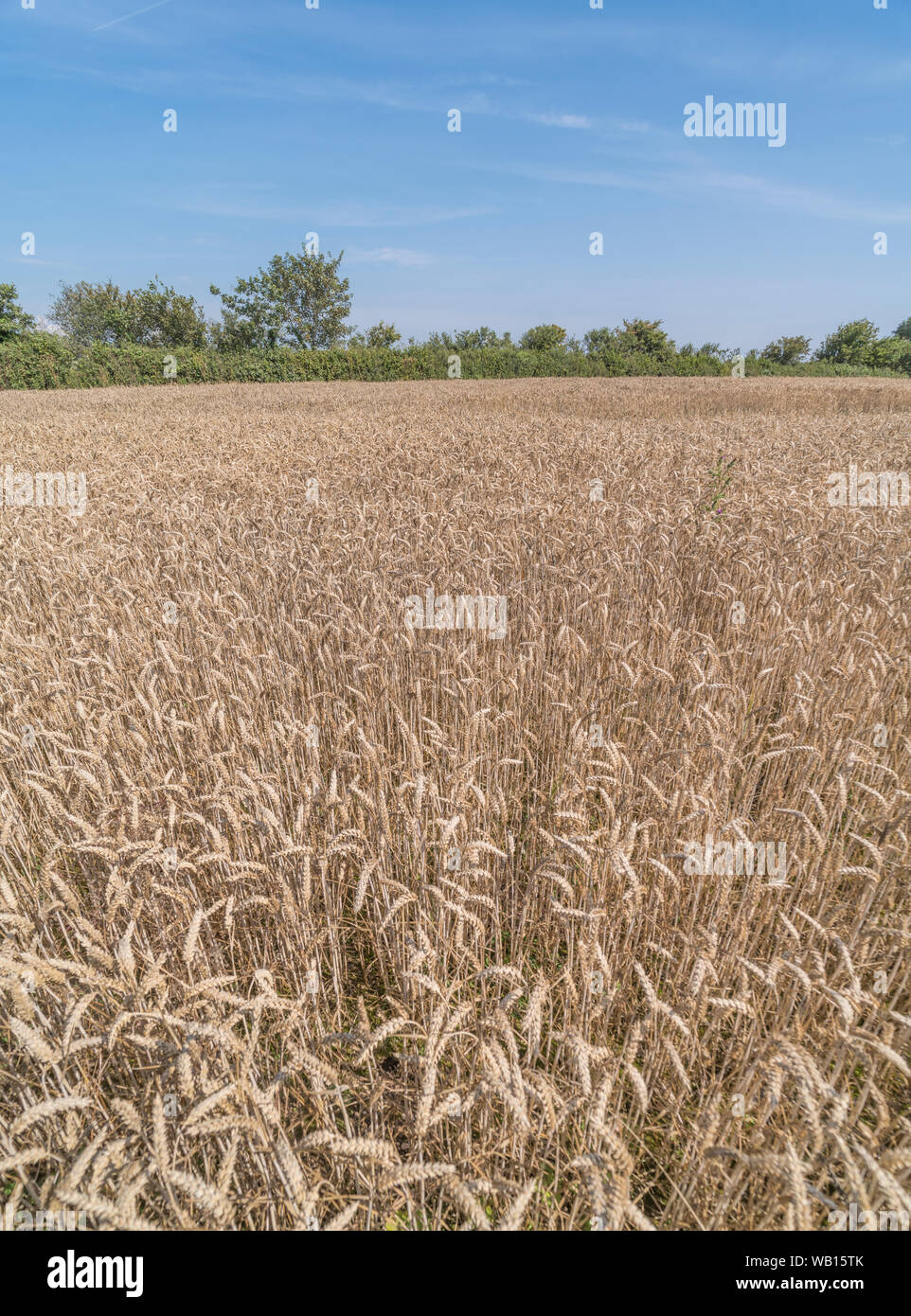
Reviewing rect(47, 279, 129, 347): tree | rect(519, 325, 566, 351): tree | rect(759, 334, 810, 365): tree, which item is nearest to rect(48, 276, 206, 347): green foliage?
rect(47, 279, 129, 347): tree

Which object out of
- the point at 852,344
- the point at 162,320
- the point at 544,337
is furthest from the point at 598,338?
the point at 162,320

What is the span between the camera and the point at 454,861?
2010 mm

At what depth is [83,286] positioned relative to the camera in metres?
68.6

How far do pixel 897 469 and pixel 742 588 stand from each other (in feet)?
20.0

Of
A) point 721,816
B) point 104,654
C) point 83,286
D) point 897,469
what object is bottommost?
point 721,816

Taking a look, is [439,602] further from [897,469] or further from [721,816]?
[897,469]

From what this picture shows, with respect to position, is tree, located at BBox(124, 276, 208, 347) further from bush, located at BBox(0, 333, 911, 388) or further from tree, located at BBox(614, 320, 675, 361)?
tree, located at BBox(614, 320, 675, 361)

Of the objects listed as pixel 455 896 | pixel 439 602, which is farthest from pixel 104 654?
pixel 455 896

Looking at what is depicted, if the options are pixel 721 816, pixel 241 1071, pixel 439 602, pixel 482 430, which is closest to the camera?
pixel 241 1071

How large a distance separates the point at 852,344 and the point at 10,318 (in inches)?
2947

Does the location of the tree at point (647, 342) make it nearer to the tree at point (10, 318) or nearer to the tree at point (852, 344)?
the tree at point (852, 344)

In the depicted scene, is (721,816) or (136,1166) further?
(721,816)

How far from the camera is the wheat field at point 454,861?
1394 millimetres
